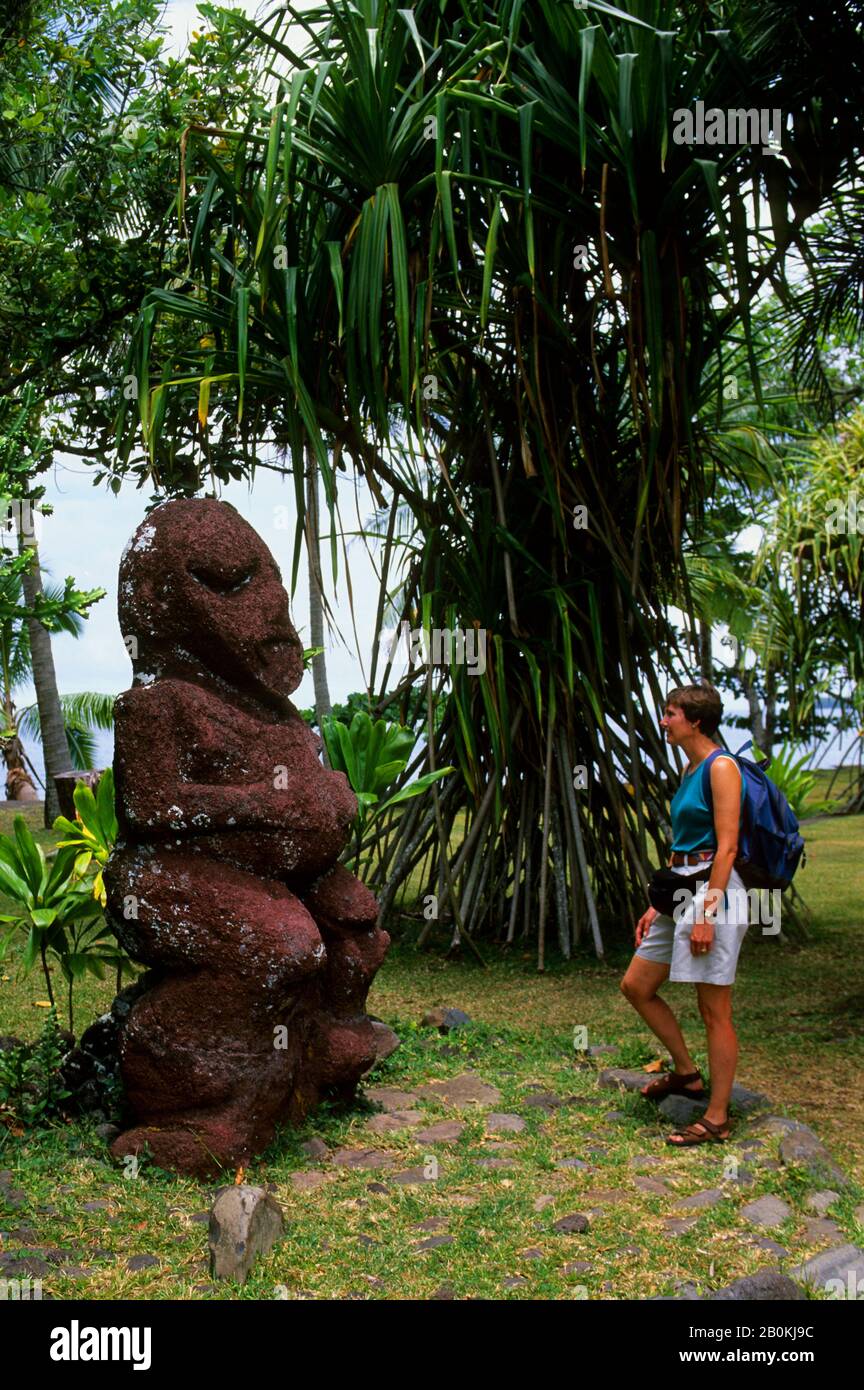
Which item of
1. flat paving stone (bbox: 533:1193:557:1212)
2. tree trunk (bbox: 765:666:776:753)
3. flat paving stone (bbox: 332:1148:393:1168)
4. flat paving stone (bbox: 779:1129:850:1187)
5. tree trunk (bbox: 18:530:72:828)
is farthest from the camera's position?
tree trunk (bbox: 765:666:776:753)

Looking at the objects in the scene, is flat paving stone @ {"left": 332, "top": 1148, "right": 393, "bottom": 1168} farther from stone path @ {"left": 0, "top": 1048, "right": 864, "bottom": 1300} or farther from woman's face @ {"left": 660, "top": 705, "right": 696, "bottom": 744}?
woman's face @ {"left": 660, "top": 705, "right": 696, "bottom": 744}

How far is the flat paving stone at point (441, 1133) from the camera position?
3.93m

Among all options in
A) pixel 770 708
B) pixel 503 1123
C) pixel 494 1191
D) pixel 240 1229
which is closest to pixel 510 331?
pixel 503 1123

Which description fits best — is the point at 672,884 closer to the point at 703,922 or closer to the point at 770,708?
the point at 703,922

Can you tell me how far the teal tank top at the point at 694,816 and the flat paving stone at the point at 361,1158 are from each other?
121 cm

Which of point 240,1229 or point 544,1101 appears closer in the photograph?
point 240,1229

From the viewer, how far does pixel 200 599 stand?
3744 mm

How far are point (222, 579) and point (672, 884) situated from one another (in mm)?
1551

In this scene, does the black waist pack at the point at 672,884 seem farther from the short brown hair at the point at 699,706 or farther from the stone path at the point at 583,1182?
the stone path at the point at 583,1182

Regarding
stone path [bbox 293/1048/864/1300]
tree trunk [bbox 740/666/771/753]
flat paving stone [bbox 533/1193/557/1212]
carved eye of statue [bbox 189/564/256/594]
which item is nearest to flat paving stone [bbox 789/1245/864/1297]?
stone path [bbox 293/1048/864/1300]

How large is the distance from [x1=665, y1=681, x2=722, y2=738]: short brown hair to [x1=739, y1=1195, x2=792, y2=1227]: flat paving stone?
1.29 meters

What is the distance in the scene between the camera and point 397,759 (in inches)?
219

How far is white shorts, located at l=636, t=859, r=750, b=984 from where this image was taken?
373 cm

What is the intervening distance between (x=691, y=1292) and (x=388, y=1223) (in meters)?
0.78
